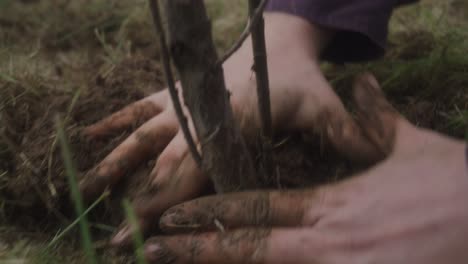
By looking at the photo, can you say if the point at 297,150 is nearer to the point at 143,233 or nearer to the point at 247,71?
the point at 247,71

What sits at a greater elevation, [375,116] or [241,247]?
[375,116]

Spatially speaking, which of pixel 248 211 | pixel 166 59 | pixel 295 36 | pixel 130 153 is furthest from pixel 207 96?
pixel 295 36

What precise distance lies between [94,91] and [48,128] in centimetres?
20

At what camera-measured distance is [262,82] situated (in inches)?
37.3

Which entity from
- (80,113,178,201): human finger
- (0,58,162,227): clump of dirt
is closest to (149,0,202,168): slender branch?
(80,113,178,201): human finger

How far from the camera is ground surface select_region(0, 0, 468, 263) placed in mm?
1110

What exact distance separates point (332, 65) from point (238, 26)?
513 mm

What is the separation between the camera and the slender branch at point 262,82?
889mm

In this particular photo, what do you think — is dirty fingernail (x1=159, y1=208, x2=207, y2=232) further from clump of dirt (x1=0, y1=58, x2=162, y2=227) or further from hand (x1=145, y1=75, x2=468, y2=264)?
clump of dirt (x1=0, y1=58, x2=162, y2=227)

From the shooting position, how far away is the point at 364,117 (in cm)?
106

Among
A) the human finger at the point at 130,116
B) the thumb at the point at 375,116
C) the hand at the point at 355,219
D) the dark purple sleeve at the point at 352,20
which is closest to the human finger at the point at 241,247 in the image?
the hand at the point at 355,219

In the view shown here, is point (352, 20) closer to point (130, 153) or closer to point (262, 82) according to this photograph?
point (262, 82)

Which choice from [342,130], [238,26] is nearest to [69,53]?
[238,26]

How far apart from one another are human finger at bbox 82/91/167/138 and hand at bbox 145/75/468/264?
366mm
